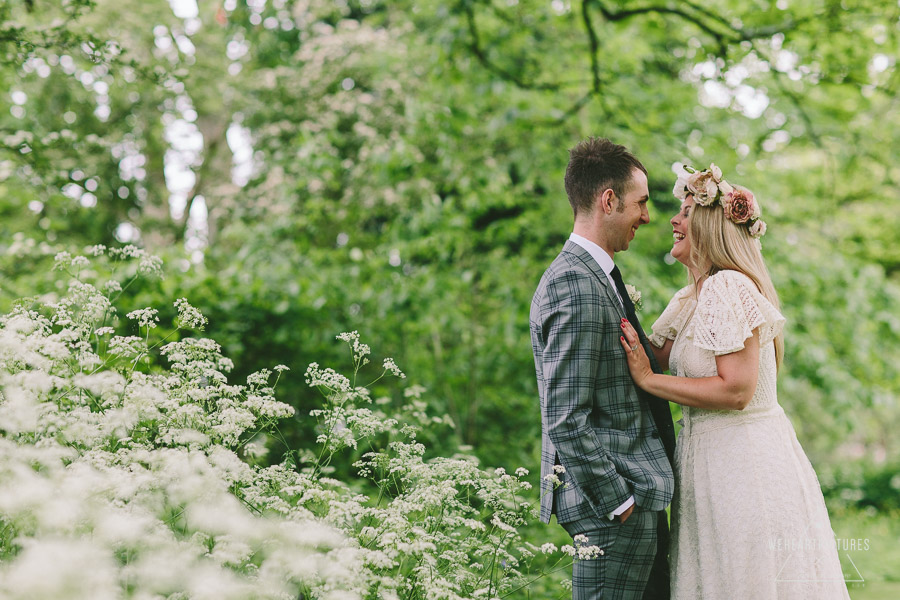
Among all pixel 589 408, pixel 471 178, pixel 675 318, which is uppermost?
pixel 471 178

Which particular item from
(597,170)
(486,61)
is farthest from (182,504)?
(486,61)

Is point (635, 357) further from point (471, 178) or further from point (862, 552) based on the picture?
point (862, 552)

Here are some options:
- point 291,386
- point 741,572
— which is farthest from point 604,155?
point 291,386

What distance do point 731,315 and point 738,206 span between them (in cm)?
46

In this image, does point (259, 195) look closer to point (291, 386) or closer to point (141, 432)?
point (291, 386)

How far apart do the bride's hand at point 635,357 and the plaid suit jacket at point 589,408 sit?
0.03 m

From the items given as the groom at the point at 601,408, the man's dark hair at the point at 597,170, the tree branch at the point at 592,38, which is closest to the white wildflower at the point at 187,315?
the groom at the point at 601,408

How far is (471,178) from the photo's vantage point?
549cm

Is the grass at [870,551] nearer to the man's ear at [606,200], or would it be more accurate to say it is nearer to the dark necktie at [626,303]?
the dark necktie at [626,303]

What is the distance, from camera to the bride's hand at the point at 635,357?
2553mm

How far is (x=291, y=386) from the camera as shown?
217 inches

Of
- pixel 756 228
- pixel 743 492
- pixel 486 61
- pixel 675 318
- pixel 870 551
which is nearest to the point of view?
pixel 743 492

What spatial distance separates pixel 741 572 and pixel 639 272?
10.0 ft

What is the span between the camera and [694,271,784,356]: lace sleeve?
96.8 inches
